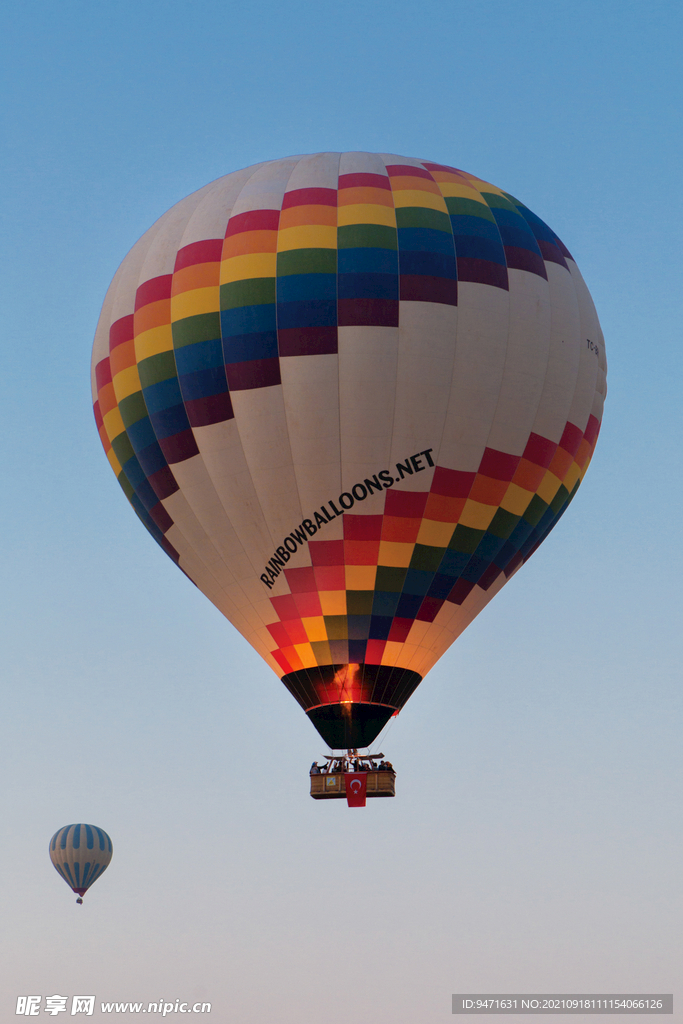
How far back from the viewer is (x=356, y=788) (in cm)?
1834

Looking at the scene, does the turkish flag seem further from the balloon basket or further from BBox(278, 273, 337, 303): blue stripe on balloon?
BBox(278, 273, 337, 303): blue stripe on balloon

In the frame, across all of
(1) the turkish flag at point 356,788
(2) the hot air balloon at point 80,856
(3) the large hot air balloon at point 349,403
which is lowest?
(1) the turkish flag at point 356,788

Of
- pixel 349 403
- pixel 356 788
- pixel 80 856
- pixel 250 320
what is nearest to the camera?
pixel 349 403

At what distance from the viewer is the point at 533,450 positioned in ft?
63.2

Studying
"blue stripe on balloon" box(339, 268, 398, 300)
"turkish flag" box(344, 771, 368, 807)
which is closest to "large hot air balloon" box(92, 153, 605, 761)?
"blue stripe on balloon" box(339, 268, 398, 300)

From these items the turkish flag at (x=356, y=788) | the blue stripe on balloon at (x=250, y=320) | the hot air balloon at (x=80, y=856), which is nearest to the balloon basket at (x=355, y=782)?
the turkish flag at (x=356, y=788)

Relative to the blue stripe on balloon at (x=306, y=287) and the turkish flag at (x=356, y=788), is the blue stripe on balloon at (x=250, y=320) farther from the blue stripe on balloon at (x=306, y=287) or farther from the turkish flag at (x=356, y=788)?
the turkish flag at (x=356, y=788)

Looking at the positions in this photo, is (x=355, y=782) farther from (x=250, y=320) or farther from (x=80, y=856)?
(x=80, y=856)

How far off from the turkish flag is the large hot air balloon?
49 cm

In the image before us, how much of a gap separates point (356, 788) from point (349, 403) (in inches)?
206

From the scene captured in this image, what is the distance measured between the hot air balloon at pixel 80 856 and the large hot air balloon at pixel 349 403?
19426 millimetres

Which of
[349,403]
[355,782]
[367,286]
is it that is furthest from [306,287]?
[355,782]

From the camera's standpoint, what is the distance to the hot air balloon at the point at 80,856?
36.6 meters

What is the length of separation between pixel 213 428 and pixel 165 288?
2.26m
